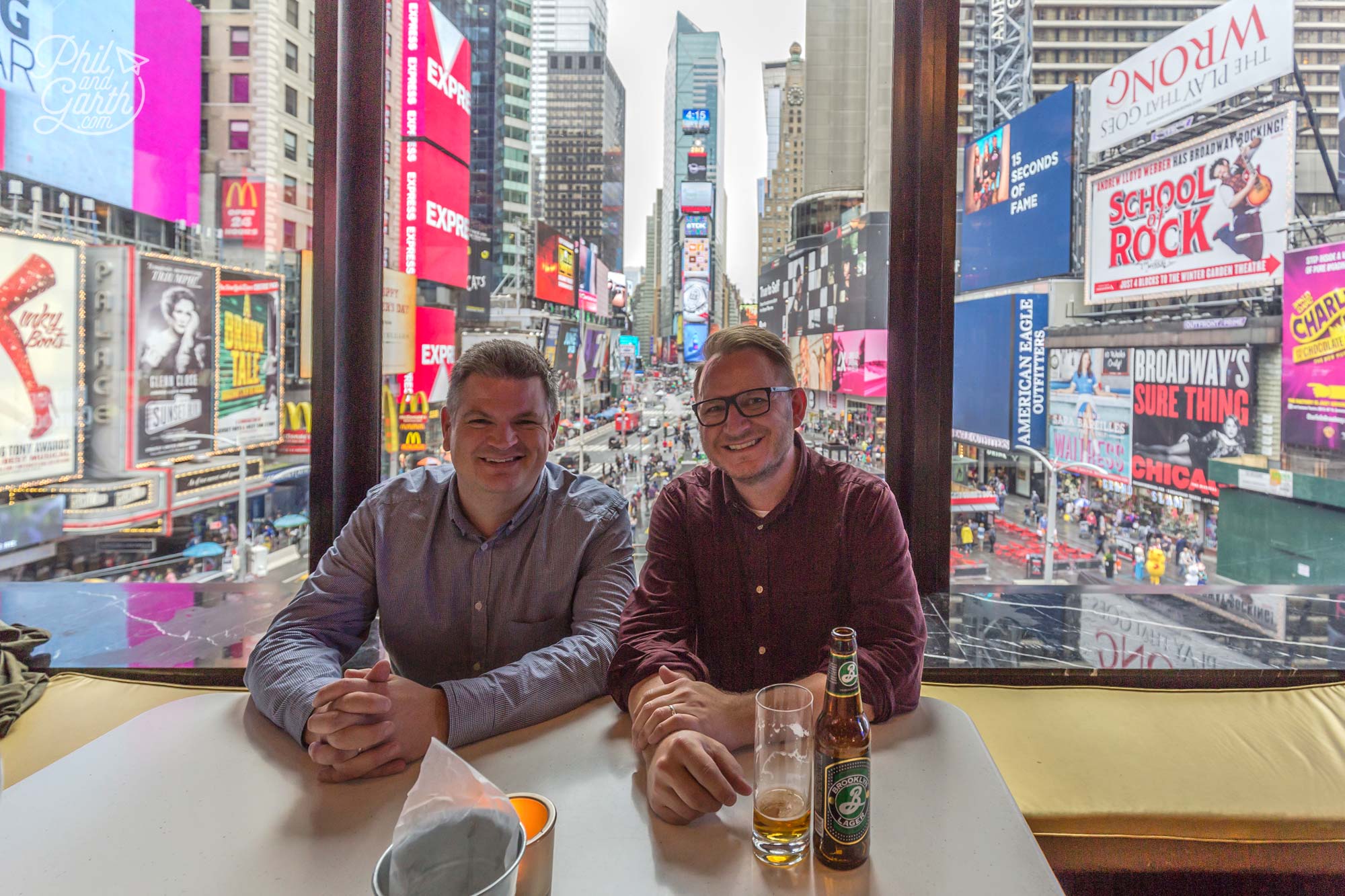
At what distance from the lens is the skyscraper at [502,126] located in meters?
2.75

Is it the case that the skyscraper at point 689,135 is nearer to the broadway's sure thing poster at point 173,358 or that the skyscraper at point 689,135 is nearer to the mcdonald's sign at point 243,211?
the mcdonald's sign at point 243,211

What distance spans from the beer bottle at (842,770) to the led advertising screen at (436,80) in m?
2.46

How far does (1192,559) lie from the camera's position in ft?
8.66

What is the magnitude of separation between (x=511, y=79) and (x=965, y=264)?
1.86 meters

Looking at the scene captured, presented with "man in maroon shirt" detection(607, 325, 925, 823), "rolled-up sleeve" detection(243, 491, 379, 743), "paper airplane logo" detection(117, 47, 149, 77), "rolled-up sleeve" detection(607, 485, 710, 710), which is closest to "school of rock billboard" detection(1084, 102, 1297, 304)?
"man in maroon shirt" detection(607, 325, 925, 823)

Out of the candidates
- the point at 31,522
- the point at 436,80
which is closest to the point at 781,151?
the point at 436,80

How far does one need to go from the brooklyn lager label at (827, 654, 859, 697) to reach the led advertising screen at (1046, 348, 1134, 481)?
2.33 m

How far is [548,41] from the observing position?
284 cm

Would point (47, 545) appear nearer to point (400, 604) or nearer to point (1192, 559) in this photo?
point (400, 604)

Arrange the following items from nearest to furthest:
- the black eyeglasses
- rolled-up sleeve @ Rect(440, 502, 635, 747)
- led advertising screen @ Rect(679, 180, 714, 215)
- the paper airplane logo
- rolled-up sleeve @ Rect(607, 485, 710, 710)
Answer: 1. rolled-up sleeve @ Rect(440, 502, 635, 747)
2. rolled-up sleeve @ Rect(607, 485, 710, 710)
3. the black eyeglasses
4. the paper airplane logo
5. led advertising screen @ Rect(679, 180, 714, 215)

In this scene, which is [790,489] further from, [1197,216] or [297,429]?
[1197,216]

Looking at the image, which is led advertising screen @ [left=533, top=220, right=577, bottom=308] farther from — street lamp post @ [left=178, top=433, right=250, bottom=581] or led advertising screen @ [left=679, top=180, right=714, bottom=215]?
street lamp post @ [left=178, top=433, right=250, bottom=581]

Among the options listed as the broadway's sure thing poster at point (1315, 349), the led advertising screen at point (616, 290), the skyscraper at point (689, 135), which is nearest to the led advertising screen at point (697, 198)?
the skyscraper at point (689, 135)

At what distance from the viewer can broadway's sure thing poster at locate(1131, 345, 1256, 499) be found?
257 cm
